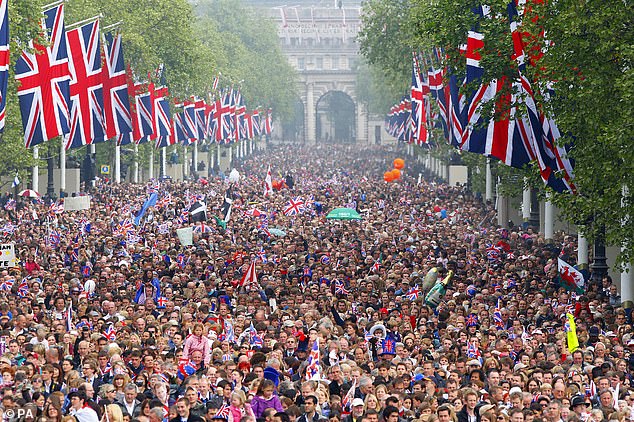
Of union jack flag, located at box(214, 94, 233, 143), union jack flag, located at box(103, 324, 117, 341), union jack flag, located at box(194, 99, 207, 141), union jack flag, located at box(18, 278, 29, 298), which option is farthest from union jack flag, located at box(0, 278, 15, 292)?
union jack flag, located at box(214, 94, 233, 143)

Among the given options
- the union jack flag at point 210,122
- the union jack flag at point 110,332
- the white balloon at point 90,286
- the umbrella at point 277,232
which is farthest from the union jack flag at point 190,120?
the union jack flag at point 110,332

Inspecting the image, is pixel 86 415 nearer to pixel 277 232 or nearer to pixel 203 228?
pixel 203 228

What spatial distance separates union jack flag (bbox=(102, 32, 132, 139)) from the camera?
5147cm

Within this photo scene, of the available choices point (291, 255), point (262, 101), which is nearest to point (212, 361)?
point (291, 255)

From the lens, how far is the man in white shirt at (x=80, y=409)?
16.6 meters

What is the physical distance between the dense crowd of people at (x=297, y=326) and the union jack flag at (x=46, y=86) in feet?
9.60

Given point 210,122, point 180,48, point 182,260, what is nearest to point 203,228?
point 182,260

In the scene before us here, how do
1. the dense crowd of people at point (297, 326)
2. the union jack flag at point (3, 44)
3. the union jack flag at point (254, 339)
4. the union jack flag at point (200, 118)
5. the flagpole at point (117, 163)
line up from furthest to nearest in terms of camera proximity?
the union jack flag at point (200, 118) < the flagpole at point (117, 163) < the union jack flag at point (3, 44) < the union jack flag at point (254, 339) < the dense crowd of people at point (297, 326)

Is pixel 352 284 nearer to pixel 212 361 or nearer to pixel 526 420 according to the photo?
pixel 212 361

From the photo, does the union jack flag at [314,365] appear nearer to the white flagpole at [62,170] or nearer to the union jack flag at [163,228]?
the union jack flag at [163,228]

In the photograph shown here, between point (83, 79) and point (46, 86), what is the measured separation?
5.88 meters

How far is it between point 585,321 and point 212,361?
27.0 ft

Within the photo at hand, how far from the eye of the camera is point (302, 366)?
20438mm

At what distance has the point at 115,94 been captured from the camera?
52.0 meters
